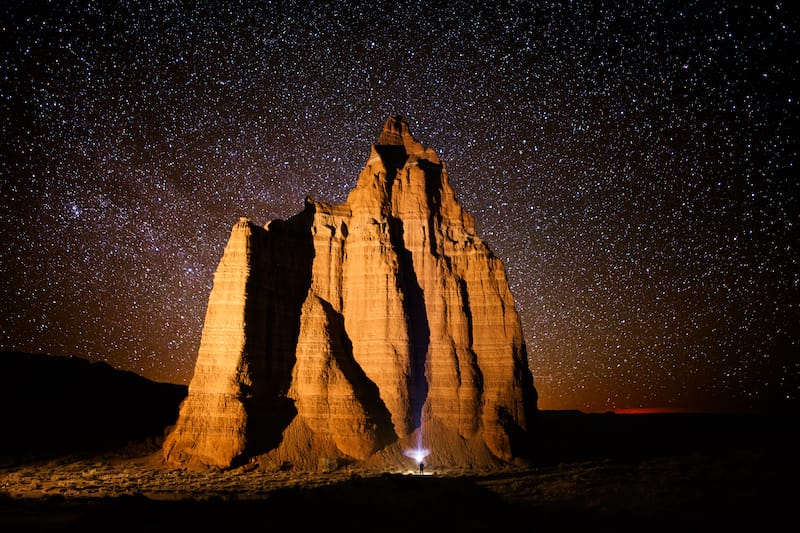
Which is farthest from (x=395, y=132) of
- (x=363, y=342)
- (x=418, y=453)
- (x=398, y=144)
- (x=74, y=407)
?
(x=74, y=407)

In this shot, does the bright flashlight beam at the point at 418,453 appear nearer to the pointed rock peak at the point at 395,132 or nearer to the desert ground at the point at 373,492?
the desert ground at the point at 373,492

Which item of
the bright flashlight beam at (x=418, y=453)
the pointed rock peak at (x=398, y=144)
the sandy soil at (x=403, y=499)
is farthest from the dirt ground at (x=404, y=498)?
the pointed rock peak at (x=398, y=144)

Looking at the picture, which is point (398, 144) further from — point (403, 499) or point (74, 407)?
point (74, 407)

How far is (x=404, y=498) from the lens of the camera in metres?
29.0

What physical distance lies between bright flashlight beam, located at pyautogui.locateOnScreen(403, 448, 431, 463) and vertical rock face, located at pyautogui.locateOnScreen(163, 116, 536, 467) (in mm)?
626

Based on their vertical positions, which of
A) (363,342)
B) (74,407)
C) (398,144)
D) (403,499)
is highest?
(398,144)

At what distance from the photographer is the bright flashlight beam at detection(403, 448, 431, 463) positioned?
4017 cm

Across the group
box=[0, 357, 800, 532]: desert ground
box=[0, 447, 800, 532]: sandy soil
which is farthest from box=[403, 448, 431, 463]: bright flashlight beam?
box=[0, 447, 800, 532]: sandy soil

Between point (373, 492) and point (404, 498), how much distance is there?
2129 mm

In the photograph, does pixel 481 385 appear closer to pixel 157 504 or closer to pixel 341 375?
pixel 341 375

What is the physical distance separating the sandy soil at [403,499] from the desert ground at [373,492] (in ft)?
0.29

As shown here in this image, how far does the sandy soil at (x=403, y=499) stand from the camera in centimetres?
2350

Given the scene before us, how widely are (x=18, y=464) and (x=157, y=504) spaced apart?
1055 inches

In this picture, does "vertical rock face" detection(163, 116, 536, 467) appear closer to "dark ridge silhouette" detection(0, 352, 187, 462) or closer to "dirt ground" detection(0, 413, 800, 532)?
"dirt ground" detection(0, 413, 800, 532)
